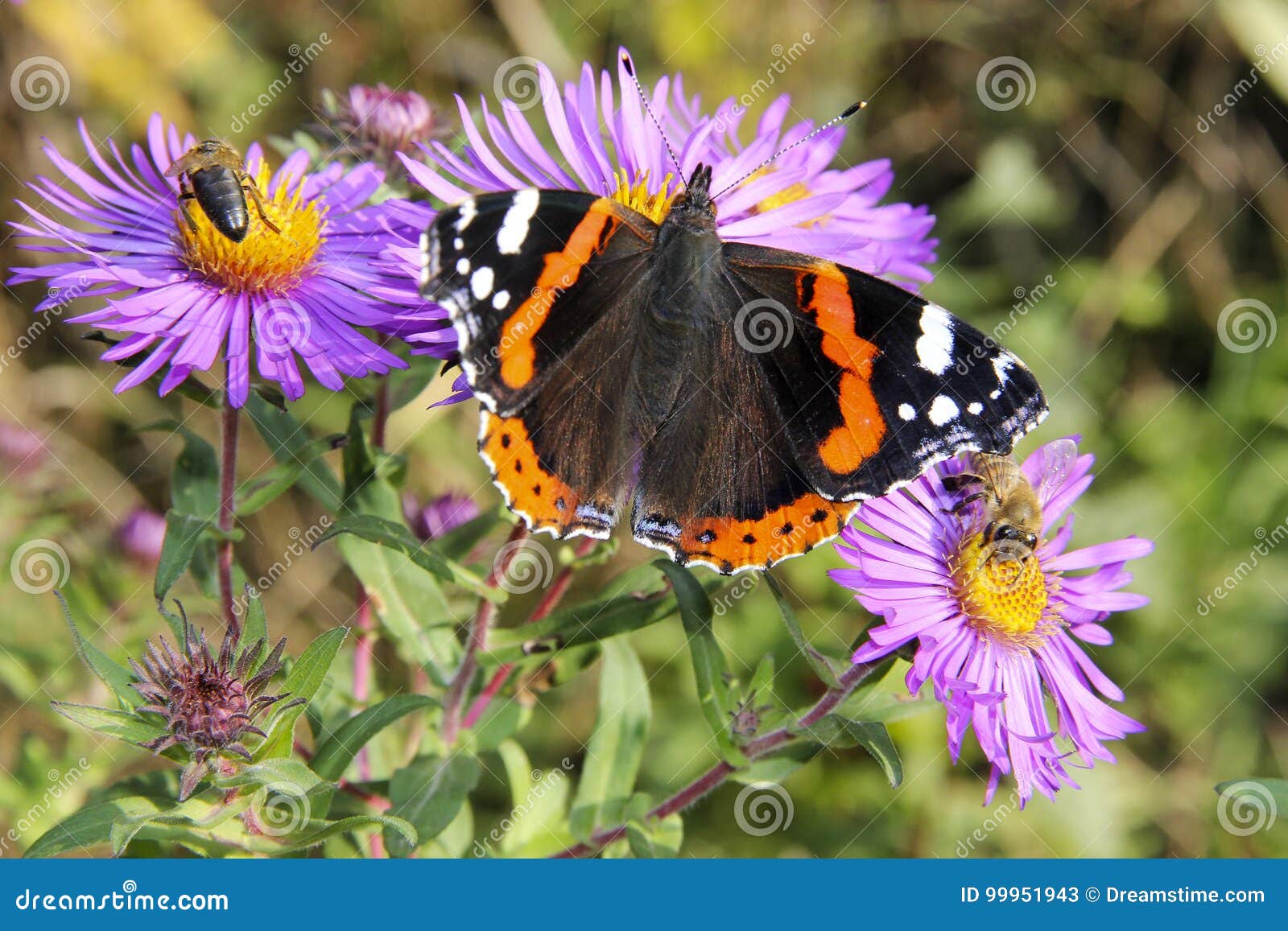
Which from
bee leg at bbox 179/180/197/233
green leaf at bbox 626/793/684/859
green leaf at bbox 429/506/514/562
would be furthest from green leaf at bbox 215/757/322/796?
bee leg at bbox 179/180/197/233

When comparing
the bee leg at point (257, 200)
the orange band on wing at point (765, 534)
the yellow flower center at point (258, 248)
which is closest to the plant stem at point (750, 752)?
the orange band on wing at point (765, 534)

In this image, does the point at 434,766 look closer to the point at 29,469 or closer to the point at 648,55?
the point at 29,469

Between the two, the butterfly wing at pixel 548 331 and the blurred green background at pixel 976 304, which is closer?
the butterfly wing at pixel 548 331

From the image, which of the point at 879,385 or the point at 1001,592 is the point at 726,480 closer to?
the point at 879,385

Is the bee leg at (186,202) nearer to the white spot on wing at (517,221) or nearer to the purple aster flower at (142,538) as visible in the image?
the white spot on wing at (517,221)

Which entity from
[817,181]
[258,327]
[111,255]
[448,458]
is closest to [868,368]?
[817,181]

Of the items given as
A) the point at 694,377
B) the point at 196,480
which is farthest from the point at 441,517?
the point at 694,377
